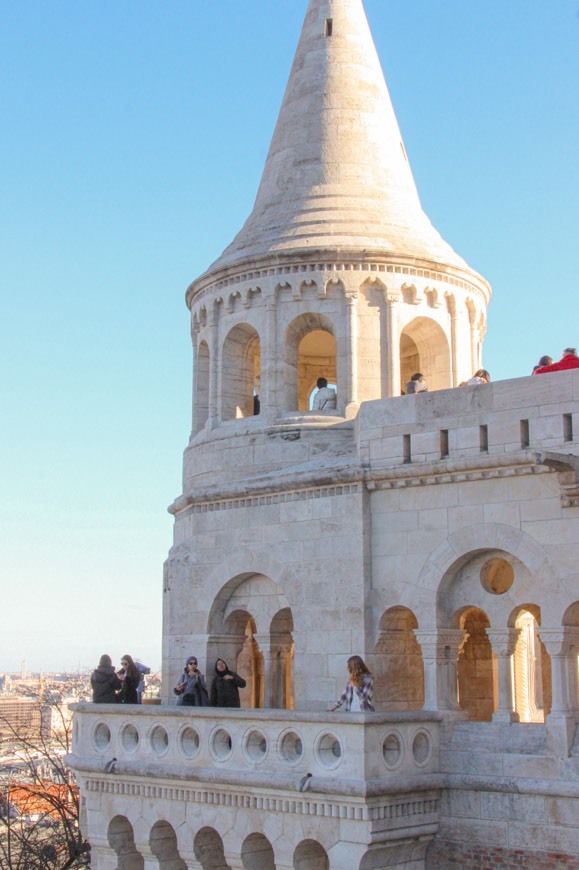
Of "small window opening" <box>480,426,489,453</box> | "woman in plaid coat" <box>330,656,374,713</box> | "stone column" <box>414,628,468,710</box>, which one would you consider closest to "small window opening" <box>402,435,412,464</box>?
"small window opening" <box>480,426,489,453</box>

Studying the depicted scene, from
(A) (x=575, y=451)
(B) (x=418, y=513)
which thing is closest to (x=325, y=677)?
(B) (x=418, y=513)

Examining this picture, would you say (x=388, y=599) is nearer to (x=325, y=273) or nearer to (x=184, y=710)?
(x=184, y=710)

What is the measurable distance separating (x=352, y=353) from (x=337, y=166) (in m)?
3.40

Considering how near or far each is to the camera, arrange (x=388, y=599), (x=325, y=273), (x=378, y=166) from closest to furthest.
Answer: (x=388, y=599), (x=325, y=273), (x=378, y=166)

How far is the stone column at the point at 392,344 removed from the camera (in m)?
17.9

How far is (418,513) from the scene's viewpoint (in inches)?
568

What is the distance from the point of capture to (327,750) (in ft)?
42.3

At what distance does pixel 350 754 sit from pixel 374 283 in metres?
7.91

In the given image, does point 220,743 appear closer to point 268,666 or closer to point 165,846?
point 165,846

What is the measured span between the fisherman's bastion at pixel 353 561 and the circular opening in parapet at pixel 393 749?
0.03 meters

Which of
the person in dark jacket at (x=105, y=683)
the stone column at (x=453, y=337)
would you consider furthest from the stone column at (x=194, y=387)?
the person in dark jacket at (x=105, y=683)

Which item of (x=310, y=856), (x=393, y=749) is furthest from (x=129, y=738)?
(x=393, y=749)

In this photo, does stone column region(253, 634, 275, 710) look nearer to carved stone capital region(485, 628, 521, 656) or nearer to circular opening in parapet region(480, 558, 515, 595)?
circular opening in parapet region(480, 558, 515, 595)

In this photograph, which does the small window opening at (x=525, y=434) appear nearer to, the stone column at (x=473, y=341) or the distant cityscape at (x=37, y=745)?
the stone column at (x=473, y=341)
